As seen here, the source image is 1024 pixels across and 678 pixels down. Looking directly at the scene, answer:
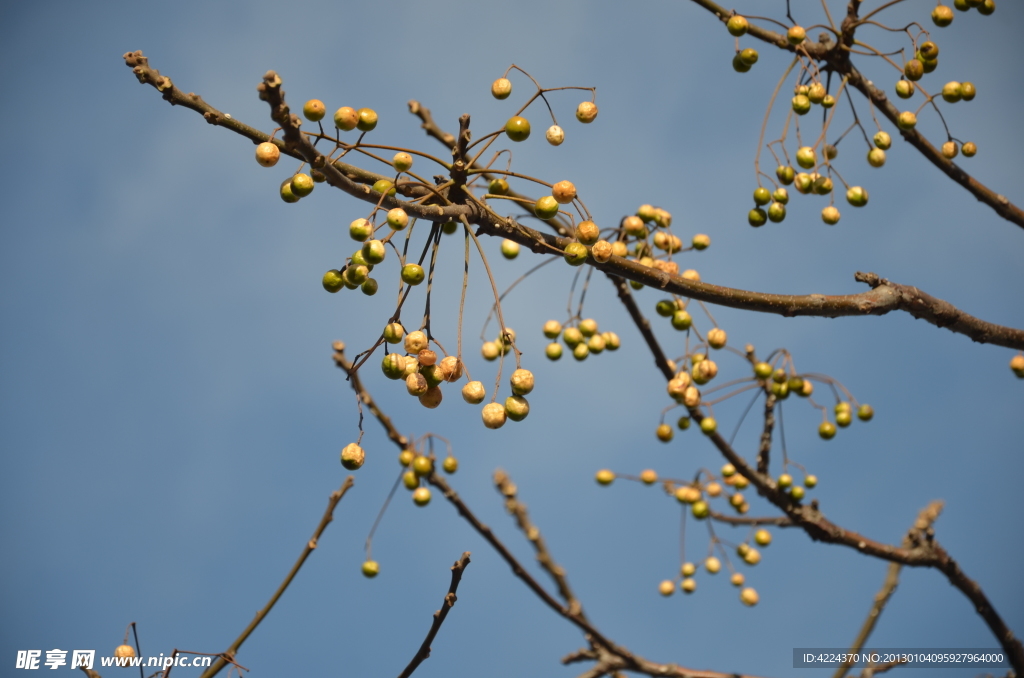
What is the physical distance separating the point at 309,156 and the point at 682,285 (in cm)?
127

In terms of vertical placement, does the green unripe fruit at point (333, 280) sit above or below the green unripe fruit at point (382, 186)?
below

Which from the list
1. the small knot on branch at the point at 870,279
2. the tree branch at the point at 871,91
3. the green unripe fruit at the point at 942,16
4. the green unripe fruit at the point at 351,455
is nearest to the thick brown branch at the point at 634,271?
the small knot on branch at the point at 870,279

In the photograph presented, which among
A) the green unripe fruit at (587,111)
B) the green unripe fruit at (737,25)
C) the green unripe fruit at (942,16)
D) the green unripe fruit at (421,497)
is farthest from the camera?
the green unripe fruit at (421,497)

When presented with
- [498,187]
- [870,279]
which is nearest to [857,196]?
[870,279]

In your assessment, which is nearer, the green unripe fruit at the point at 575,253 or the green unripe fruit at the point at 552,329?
the green unripe fruit at the point at 575,253

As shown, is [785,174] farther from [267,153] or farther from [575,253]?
[267,153]

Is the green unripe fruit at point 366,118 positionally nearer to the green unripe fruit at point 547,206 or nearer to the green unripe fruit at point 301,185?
the green unripe fruit at point 301,185

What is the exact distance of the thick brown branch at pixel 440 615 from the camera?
8.00 feet

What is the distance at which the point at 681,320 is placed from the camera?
3836mm

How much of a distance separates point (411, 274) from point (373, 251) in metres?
0.13

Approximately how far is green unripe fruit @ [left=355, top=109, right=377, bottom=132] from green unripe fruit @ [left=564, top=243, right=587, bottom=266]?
2.21 feet

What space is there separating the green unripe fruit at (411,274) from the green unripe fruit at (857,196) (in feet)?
9.97

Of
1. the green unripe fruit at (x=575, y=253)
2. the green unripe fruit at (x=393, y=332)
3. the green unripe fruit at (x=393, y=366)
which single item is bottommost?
the green unripe fruit at (x=393, y=366)

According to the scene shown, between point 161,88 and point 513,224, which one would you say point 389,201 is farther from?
point 161,88
